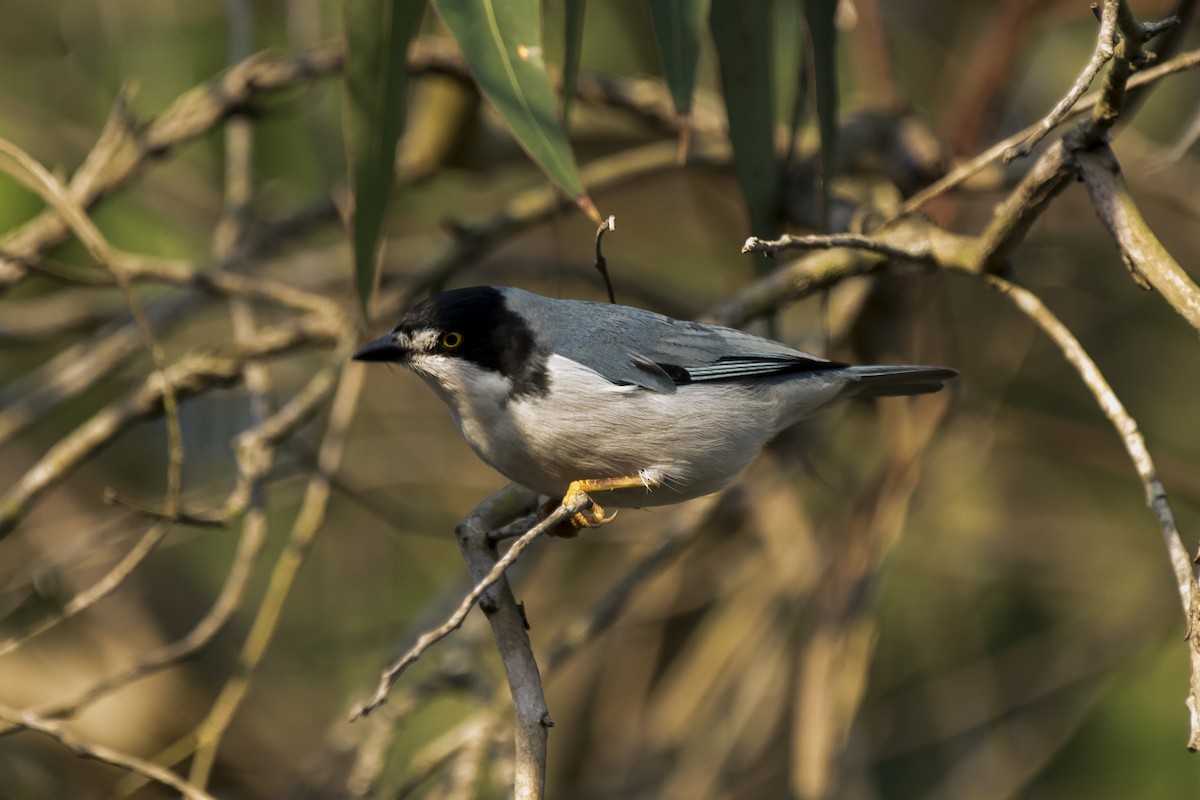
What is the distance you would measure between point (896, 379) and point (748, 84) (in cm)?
96

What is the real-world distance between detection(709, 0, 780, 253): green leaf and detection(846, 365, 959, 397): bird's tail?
2.12 feet

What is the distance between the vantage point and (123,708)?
5238 mm

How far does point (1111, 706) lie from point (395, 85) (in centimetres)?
469

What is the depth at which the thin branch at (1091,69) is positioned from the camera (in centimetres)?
223

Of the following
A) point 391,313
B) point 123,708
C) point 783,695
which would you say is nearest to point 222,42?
point 391,313

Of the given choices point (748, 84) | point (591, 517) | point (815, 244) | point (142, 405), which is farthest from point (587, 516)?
point (142, 405)

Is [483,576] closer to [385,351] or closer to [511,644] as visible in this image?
[511,644]

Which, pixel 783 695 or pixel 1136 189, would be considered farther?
pixel 783 695

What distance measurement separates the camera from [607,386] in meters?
2.98

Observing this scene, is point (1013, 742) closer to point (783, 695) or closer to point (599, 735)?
point (783, 695)

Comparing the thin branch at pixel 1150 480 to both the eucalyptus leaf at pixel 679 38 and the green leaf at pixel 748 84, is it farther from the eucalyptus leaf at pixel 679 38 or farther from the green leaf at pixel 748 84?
the eucalyptus leaf at pixel 679 38

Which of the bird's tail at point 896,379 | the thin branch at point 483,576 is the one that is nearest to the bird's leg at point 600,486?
the thin branch at point 483,576

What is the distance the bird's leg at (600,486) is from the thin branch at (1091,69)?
1123mm

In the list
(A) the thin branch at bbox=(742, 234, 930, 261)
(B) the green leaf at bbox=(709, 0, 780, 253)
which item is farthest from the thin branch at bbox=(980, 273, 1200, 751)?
(B) the green leaf at bbox=(709, 0, 780, 253)
